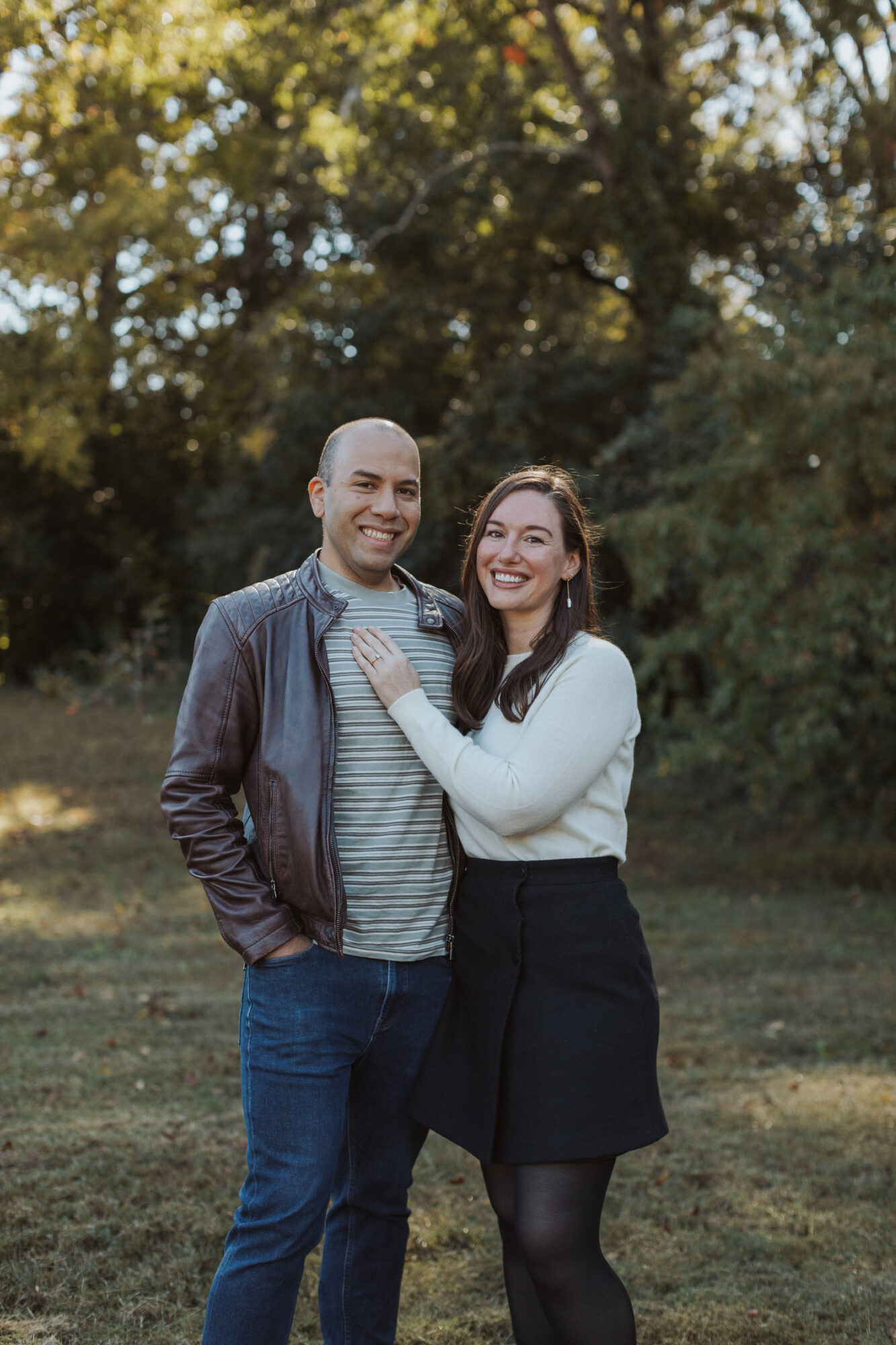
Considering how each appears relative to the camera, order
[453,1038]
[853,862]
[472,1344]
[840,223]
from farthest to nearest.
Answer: [840,223] → [853,862] → [472,1344] → [453,1038]

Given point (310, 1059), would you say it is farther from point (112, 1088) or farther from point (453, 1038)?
point (112, 1088)

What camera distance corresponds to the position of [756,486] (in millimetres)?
9781

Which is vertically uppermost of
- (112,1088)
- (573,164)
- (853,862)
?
(573,164)

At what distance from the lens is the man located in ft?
7.97

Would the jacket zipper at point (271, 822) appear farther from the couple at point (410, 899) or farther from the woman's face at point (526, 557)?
the woman's face at point (526, 557)

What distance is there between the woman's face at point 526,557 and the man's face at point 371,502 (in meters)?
0.20

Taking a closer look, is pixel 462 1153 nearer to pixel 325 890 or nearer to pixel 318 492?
pixel 325 890

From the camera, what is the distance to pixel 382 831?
2.59 metres

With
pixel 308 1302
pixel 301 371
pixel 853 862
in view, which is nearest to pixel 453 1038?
pixel 308 1302

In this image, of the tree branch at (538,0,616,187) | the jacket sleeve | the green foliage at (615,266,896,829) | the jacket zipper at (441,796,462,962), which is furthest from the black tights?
the tree branch at (538,0,616,187)

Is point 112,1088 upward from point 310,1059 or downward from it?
downward

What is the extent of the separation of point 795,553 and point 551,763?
7.03 m

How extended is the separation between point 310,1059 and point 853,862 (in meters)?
9.60

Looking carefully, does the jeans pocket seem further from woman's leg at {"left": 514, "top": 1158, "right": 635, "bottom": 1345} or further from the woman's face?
the woman's face
